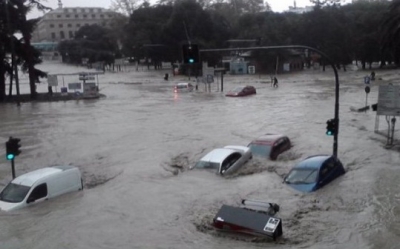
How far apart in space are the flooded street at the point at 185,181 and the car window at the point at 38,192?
11.8 inches

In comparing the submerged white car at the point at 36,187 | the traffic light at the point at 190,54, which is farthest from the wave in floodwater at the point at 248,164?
the submerged white car at the point at 36,187

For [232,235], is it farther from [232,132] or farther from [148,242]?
[232,132]

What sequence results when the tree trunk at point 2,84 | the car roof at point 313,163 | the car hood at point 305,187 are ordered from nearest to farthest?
the car hood at point 305,187 → the car roof at point 313,163 → the tree trunk at point 2,84

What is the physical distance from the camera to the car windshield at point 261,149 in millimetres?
22359

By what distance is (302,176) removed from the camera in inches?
708

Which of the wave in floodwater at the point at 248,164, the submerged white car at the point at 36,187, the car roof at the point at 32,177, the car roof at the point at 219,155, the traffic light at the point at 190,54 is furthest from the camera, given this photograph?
the wave in floodwater at the point at 248,164

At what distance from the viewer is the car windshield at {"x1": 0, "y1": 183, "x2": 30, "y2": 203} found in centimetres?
1617

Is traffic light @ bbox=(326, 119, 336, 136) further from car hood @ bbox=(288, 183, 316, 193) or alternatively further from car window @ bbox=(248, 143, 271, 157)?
car hood @ bbox=(288, 183, 316, 193)

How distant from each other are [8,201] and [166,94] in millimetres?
40659

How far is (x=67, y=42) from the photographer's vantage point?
155625 mm

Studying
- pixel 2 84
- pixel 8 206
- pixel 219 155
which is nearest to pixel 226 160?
pixel 219 155

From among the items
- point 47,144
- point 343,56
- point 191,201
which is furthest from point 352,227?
point 343,56

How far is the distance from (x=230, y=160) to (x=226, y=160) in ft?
1.00

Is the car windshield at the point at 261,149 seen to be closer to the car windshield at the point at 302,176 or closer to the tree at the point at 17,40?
the car windshield at the point at 302,176
